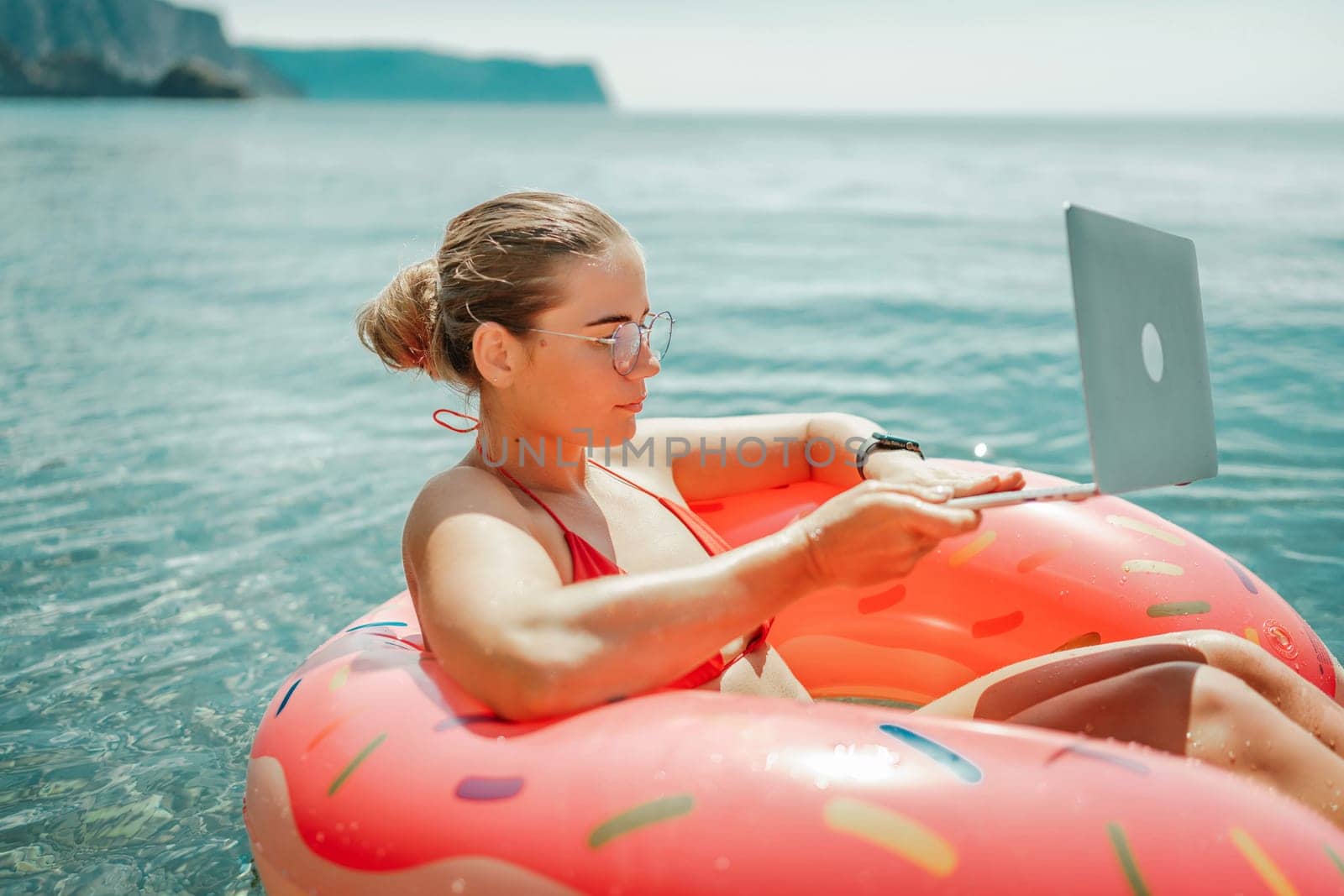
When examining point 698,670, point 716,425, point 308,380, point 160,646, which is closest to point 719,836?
point 698,670

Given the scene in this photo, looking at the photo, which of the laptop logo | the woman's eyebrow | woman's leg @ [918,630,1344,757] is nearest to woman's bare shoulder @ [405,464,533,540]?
the woman's eyebrow

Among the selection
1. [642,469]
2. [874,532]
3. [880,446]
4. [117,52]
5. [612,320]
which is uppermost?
[612,320]

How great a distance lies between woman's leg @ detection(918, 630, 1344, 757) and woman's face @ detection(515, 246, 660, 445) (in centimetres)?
77

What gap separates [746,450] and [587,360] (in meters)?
0.76

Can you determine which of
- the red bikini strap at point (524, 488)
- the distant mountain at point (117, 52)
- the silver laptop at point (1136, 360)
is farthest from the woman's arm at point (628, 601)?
the distant mountain at point (117, 52)

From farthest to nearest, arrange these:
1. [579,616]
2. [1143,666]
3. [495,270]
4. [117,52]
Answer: [117,52] → [495,270] → [1143,666] → [579,616]

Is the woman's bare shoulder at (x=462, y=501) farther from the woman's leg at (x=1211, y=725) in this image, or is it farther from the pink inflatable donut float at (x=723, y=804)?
the woman's leg at (x=1211, y=725)

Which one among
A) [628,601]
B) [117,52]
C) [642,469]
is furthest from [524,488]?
[117,52]

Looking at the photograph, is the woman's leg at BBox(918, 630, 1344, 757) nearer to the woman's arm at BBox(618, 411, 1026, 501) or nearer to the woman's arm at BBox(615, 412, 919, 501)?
the woman's arm at BBox(618, 411, 1026, 501)

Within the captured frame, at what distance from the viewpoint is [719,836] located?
1351 mm

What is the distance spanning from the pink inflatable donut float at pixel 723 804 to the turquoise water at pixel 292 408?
96 cm

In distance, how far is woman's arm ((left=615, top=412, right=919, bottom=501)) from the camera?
8.05 feet

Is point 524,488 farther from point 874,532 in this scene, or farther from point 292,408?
point 292,408

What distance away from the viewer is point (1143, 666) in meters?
1.75
